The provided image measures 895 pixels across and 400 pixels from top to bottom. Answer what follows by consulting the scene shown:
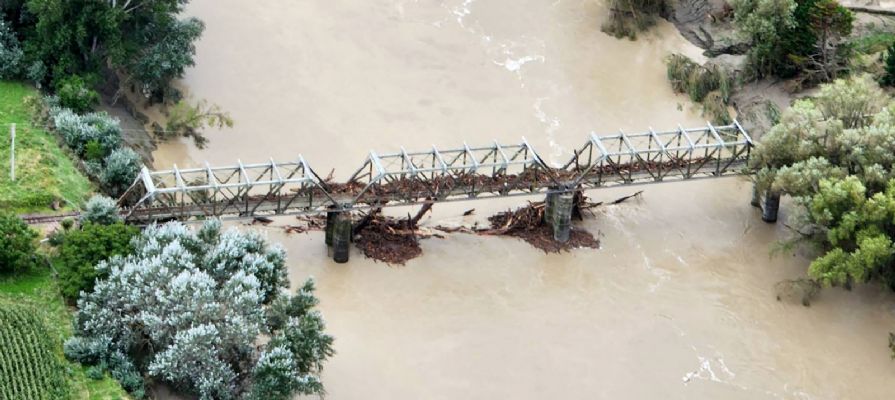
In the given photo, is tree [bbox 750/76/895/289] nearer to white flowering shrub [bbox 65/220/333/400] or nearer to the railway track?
white flowering shrub [bbox 65/220/333/400]

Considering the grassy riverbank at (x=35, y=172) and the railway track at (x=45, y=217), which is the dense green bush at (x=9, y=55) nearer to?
the grassy riverbank at (x=35, y=172)

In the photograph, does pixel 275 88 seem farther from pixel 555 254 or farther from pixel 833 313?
pixel 833 313

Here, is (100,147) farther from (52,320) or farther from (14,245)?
(52,320)

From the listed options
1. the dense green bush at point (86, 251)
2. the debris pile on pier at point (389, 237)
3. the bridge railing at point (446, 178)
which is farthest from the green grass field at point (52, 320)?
the debris pile on pier at point (389, 237)

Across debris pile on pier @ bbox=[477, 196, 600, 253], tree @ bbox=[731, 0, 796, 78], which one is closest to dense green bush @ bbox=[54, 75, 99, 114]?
debris pile on pier @ bbox=[477, 196, 600, 253]

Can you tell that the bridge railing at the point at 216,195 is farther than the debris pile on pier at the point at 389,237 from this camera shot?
No

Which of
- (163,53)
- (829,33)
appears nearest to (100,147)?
(163,53)
